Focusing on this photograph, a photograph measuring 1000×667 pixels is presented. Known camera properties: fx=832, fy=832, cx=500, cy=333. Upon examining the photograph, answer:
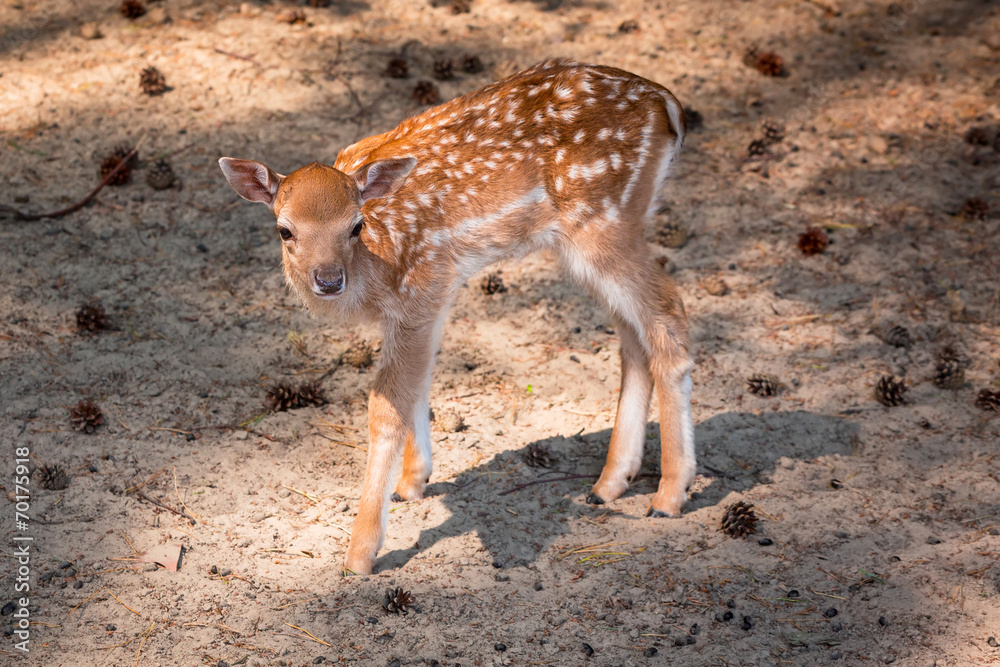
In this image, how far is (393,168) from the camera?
370cm

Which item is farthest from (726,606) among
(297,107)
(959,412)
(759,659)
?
(297,107)

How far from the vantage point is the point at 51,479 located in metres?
4.18

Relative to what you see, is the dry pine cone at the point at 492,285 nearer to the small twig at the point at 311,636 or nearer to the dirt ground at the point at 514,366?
the dirt ground at the point at 514,366

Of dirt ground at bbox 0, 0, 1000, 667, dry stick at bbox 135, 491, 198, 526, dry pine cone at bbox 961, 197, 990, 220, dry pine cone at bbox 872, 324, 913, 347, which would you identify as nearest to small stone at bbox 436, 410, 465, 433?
dirt ground at bbox 0, 0, 1000, 667

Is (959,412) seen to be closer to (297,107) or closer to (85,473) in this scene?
(85,473)

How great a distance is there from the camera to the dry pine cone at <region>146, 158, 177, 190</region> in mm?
6297

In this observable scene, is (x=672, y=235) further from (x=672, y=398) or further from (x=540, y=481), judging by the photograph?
(x=540, y=481)

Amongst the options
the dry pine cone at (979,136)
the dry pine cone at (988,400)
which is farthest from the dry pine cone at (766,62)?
Answer: the dry pine cone at (988,400)

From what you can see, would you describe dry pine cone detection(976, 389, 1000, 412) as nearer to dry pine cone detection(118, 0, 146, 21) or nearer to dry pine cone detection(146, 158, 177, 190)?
dry pine cone detection(146, 158, 177, 190)

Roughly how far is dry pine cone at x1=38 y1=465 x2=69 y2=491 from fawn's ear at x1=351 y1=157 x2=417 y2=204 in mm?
2122

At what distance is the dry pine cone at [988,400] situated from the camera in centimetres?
489

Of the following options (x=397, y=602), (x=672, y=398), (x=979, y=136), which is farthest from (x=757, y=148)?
(x=397, y=602)

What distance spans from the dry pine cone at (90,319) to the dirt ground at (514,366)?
58 millimetres

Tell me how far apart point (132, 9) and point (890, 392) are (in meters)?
7.21
